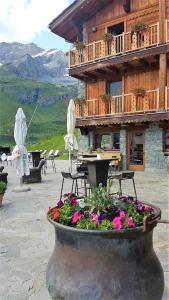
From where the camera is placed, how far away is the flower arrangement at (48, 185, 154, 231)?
7.04ft

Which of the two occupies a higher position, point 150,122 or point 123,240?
point 150,122

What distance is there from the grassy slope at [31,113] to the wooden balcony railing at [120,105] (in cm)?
3718

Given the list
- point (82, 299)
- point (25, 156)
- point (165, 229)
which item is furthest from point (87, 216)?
point (25, 156)

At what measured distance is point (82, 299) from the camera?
2.12 meters

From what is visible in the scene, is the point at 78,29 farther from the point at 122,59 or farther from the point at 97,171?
the point at 97,171

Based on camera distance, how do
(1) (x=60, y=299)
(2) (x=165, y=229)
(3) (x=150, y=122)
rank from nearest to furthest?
1. (1) (x=60, y=299)
2. (2) (x=165, y=229)
3. (3) (x=150, y=122)

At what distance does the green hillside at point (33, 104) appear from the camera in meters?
69.6

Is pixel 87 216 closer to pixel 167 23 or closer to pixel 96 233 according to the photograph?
pixel 96 233

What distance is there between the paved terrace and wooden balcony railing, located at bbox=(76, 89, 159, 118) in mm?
5642

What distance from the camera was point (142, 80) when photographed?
14.3 m

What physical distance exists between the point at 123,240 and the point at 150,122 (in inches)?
470

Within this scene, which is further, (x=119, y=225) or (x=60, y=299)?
(x=60, y=299)

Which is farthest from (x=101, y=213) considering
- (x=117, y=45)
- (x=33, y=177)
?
(x=117, y=45)

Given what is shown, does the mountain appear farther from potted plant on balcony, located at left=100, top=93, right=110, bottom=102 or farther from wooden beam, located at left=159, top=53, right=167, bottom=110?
wooden beam, located at left=159, top=53, right=167, bottom=110
